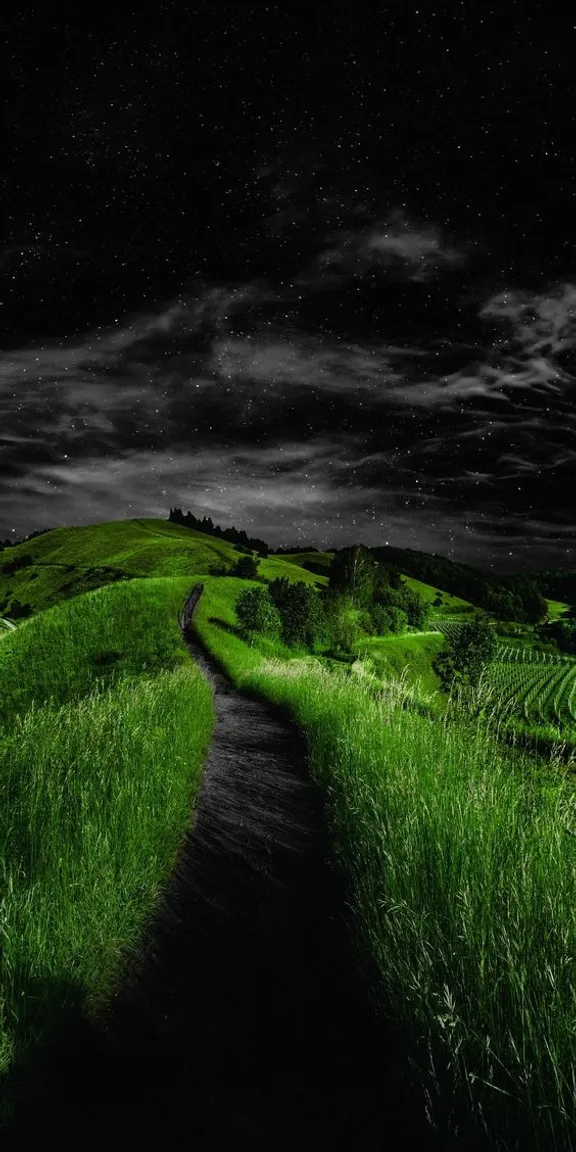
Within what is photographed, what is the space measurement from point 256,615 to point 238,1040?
41545mm

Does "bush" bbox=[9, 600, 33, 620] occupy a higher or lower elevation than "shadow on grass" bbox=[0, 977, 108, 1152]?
lower

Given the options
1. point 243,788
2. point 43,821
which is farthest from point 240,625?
point 43,821

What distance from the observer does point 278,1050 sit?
3285 mm

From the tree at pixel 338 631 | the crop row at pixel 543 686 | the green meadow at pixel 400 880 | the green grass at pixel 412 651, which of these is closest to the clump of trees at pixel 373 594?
the green grass at pixel 412 651

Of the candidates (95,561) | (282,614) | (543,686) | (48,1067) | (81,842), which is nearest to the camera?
(48,1067)

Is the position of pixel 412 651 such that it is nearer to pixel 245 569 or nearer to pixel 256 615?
pixel 245 569

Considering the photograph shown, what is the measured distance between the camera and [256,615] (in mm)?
44812

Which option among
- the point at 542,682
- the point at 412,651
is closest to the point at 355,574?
the point at 412,651

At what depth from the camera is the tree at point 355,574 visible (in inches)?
4035

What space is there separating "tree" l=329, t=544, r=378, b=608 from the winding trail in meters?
93.5

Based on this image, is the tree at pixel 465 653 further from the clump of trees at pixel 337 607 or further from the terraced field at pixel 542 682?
the clump of trees at pixel 337 607

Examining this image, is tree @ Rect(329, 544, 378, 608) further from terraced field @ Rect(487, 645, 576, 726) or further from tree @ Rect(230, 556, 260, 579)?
terraced field @ Rect(487, 645, 576, 726)

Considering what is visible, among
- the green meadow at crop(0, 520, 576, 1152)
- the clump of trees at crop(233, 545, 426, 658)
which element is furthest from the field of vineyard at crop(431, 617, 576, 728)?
the green meadow at crop(0, 520, 576, 1152)

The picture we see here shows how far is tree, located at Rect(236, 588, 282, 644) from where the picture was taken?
44062 mm
